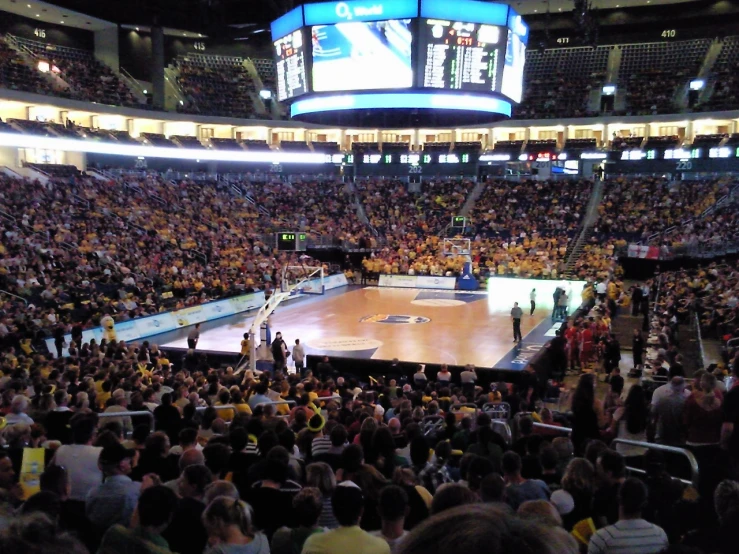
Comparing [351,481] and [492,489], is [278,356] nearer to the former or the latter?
[351,481]

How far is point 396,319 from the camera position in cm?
2566

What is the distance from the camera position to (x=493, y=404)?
10.5m

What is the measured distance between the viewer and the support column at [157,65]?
4281 centimetres

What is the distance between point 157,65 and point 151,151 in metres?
5.69

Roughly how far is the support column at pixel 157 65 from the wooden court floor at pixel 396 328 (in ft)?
66.3

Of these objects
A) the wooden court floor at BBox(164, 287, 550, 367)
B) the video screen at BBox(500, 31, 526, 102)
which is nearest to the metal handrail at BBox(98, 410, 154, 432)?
the wooden court floor at BBox(164, 287, 550, 367)

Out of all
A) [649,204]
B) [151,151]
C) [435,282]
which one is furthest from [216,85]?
[649,204]

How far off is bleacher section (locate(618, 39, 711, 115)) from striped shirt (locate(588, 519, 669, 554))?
141ft

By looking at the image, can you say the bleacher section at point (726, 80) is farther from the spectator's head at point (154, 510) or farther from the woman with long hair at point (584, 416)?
the spectator's head at point (154, 510)

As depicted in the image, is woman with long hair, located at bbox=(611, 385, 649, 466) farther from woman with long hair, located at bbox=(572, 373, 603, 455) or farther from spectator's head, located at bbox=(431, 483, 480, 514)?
spectator's head, located at bbox=(431, 483, 480, 514)

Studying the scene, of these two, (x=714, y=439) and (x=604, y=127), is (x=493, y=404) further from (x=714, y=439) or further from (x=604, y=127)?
(x=604, y=127)

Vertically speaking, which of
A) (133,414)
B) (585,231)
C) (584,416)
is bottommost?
(133,414)

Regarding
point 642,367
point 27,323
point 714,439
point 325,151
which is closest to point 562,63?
point 325,151

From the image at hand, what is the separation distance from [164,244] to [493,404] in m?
23.3
